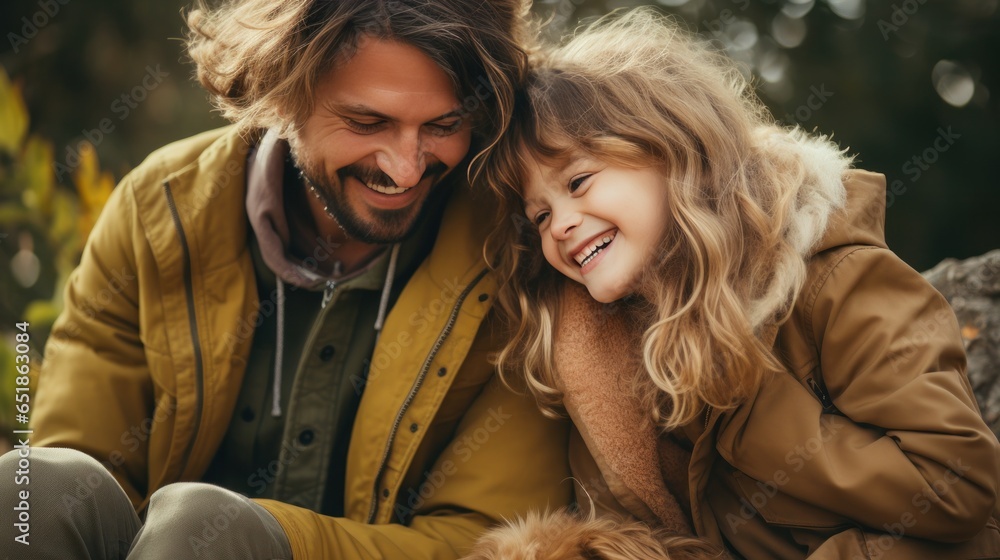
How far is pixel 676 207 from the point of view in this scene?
2.23 metres

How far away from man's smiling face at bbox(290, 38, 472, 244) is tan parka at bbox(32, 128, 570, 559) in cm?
17

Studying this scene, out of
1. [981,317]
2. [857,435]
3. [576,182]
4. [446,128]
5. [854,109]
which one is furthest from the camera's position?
[854,109]

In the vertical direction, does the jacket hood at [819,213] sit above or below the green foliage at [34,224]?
above

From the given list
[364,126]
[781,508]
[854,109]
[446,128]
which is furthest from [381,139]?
[854,109]

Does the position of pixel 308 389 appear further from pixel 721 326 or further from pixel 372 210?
pixel 721 326

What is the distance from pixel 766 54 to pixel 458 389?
3020 mm

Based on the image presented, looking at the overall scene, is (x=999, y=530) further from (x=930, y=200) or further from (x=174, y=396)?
(x=930, y=200)

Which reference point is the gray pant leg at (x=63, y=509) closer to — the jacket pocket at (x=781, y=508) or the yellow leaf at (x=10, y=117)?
the jacket pocket at (x=781, y=508)

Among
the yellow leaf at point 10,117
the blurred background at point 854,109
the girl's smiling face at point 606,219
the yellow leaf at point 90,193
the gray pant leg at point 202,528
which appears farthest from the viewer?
the blurred background at point 854,109

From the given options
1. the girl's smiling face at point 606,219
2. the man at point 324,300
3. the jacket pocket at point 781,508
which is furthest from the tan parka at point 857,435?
the man at point 324,300

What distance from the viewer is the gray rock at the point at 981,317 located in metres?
2.84

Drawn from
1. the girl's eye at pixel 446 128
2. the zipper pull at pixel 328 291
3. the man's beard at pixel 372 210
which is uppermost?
the girl's eye at pixel 446 128

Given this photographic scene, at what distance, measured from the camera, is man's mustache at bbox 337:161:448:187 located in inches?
100

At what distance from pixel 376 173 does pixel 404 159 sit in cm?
13
